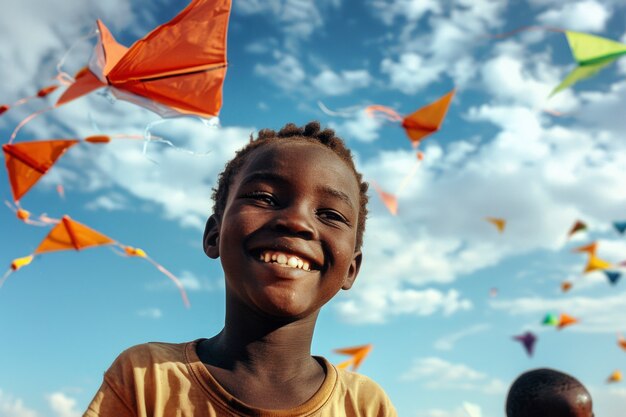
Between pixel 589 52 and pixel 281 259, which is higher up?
pixel 589 52

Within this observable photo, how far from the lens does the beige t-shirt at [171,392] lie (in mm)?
2201

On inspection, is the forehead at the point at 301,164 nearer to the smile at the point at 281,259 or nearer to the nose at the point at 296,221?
the nose at the point at 296,221

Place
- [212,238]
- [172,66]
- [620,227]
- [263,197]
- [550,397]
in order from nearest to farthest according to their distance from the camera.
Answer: [263,197]
[212,238]
[550,397]
[172,66]
[620,227]

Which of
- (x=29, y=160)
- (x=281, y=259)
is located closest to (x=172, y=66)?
(x=29, y=160)

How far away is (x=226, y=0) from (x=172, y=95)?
1.03 metres

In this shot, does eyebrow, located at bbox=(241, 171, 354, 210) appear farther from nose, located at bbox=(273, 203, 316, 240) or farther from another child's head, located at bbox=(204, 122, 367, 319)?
nose, located at bbox=(273, 203, 316, 240)

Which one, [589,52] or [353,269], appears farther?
[589,52]

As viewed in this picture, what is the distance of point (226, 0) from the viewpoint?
17.0 ft

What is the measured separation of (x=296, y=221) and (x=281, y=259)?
17 centimetres

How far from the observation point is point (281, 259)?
91.0 inches

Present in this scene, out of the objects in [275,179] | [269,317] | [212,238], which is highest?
[275,179]

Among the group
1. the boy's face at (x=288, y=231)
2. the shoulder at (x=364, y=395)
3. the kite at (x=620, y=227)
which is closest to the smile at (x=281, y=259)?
the boy's face at (x=288, y=231)

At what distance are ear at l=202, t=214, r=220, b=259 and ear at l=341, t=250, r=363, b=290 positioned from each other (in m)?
0.65

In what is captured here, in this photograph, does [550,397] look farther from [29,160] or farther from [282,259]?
[29,160]
